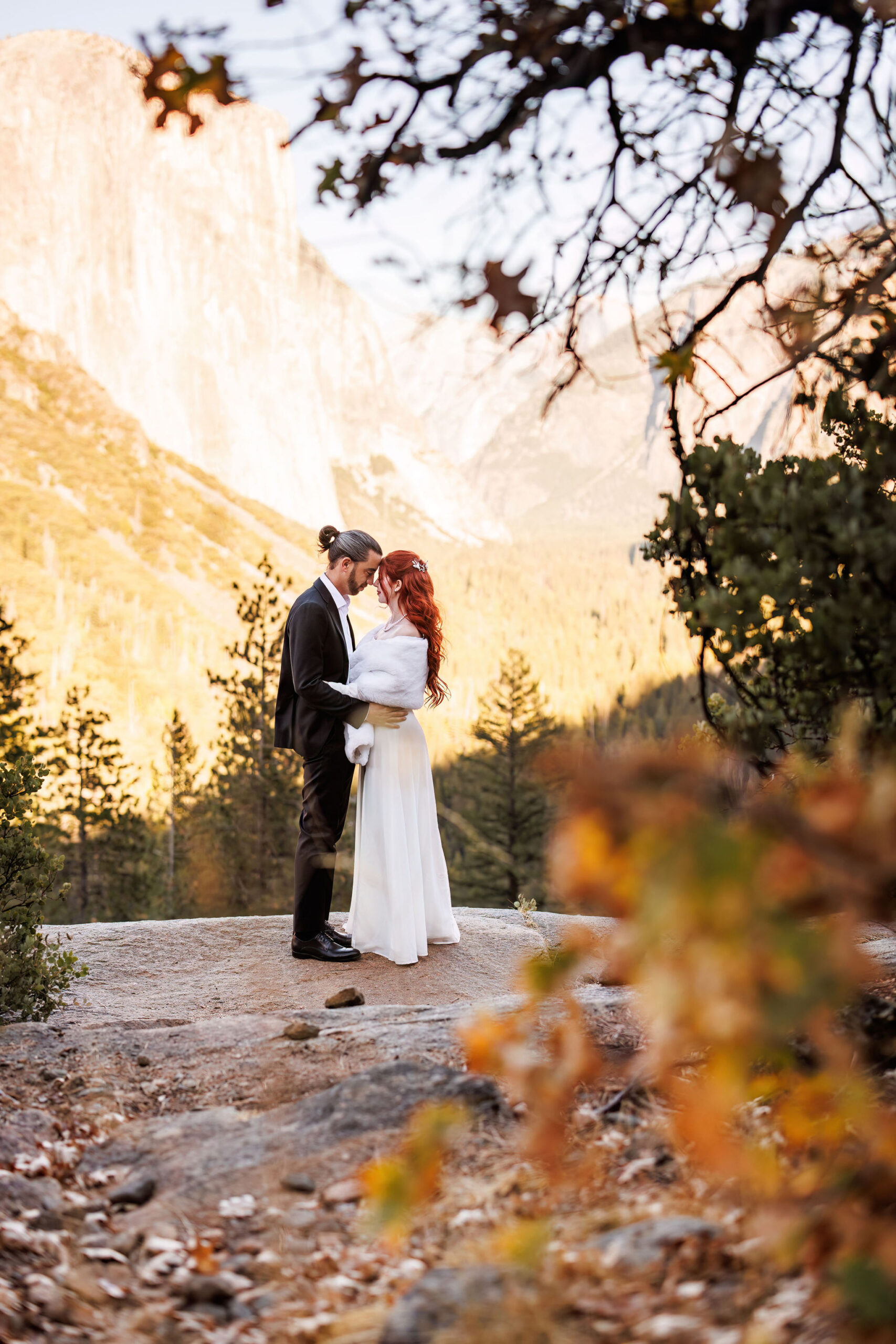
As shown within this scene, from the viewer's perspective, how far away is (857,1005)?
3.16 metres

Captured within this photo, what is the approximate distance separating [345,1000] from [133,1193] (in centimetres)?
218

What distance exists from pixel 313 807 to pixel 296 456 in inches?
5621

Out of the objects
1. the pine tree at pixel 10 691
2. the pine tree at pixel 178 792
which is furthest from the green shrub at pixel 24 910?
the pine tree at pixel 178 792

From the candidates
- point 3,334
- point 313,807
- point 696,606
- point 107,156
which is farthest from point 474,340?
point 107,156

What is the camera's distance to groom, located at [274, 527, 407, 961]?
6230 mm

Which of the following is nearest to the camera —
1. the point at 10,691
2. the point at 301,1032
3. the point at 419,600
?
the point at 301,1032

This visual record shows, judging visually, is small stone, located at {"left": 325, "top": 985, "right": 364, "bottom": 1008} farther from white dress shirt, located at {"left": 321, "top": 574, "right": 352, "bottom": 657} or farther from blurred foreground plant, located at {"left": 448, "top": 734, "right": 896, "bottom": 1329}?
blurred foreground plant, located at {"left": 448, "top": 734, "right": 896, "bottom": 1329}

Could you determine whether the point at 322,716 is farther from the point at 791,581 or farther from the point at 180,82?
the point at 180,82

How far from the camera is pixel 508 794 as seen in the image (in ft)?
109

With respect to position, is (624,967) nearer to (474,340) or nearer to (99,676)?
(474,340)

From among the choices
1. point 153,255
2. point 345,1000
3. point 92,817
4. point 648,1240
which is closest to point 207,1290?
point 648,1240

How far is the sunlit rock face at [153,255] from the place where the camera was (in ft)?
361

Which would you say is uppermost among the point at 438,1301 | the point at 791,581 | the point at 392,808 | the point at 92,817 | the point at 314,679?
the point at 314,679

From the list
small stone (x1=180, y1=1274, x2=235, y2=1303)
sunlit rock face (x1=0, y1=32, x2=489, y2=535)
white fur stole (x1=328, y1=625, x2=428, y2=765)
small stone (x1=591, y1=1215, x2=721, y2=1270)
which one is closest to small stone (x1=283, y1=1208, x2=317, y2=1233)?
small stone (x1=180, y1=1274, x2=235, y2=1303)
